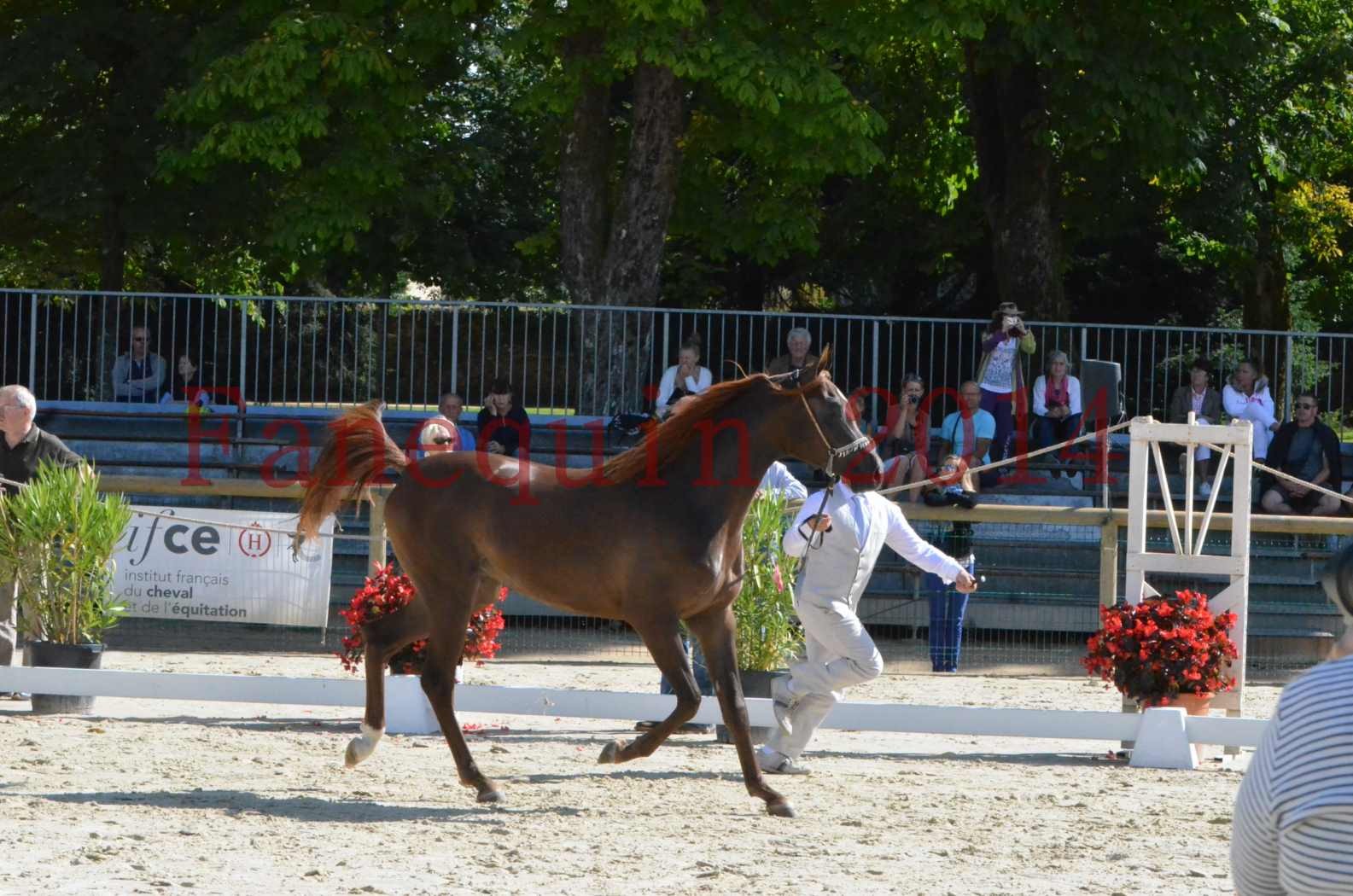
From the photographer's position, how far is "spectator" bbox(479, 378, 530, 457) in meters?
14.6

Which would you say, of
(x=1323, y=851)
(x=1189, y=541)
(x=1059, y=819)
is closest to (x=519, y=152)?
(x=1189, y=541)

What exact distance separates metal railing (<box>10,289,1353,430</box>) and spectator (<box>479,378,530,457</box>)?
1602mm

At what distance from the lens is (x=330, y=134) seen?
59.6ft

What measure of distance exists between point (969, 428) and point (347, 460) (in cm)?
798

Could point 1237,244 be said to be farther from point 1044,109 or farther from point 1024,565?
point 1024,565

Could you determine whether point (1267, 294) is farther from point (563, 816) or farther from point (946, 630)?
point (563, 816)

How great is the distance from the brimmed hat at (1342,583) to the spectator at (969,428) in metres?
12.0

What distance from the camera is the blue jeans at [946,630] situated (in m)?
12.3

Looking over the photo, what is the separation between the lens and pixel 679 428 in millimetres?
7418

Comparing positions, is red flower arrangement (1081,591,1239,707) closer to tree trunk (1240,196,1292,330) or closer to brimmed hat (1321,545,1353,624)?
brimmed hat (1321,545,1353,624)

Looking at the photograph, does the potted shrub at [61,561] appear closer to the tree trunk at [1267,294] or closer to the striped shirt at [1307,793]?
the striped shirt at [1307,793]

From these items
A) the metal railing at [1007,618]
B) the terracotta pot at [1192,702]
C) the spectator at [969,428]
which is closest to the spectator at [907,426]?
the spectator at [969,428]

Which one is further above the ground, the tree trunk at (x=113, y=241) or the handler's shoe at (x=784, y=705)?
the tree trunk at (x=113, y=241)

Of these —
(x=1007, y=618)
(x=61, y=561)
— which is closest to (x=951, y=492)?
(x=1007, y=618)
